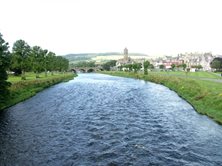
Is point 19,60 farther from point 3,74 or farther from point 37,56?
point 3,74

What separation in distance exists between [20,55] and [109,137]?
291ft

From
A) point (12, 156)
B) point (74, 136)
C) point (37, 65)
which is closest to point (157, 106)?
point (74, 136)

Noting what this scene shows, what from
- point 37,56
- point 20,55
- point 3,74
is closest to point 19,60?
point 20,55

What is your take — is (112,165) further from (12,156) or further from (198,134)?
(198,134)

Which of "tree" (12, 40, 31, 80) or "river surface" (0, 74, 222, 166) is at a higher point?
"tree" (12, 40, 31, 80)

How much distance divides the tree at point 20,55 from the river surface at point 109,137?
5903cm

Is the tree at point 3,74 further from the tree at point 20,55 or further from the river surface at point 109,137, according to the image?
the tree at point 20,55

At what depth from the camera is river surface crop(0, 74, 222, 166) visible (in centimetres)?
2598

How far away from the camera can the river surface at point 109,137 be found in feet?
85.3

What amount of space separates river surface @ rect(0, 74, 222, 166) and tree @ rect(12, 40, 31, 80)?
59.0 m

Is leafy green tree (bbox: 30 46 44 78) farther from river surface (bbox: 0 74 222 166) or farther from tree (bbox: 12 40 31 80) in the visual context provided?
river surface (bbox: 0 74 222 166)

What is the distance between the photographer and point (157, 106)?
56844 millimetres

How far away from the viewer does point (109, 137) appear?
109ft

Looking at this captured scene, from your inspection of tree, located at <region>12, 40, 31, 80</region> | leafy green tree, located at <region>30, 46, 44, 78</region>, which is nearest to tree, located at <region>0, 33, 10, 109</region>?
tree, located at <region>12, 40, 31, 80</region>
